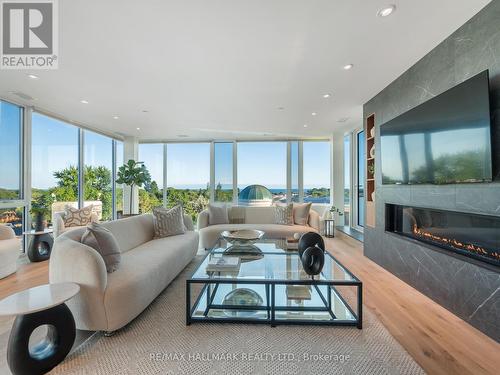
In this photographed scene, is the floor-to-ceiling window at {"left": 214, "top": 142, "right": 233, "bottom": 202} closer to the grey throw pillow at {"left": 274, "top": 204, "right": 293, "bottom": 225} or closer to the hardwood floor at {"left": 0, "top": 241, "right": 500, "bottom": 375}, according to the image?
the grey throw pillow at {"left": 274, "top": 204, "right": 293, "bottom": 225}

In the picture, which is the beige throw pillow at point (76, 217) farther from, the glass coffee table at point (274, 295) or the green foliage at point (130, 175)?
the glass coffee table at point (274, 295)

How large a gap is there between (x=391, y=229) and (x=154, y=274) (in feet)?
10.2

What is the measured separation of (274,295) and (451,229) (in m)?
1.95

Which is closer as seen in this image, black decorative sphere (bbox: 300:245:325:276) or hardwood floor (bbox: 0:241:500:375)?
hardwood floor (bbox: 0:241:500:375)

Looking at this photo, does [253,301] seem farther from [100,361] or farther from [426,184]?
[426,184]

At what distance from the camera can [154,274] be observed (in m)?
2.15

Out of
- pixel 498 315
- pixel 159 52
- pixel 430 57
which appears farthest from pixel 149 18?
pixel 498 315

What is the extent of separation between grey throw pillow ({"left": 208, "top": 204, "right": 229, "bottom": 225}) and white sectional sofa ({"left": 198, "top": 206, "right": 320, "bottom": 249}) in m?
0.08

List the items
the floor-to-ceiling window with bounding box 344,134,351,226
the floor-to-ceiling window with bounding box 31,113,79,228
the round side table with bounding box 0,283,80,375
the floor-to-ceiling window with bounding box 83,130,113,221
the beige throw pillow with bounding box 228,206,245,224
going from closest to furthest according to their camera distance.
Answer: the round side table with bounding box 0,283,80,375 < the floor-to-ceiling window with bounding box 31,113,79,228 < the beige throw pillow with bounding box 228,206,245,224 < the floor-to-ceiling window with bounding box 83,130,113,221 < the floor-to-ceiling window with bounding box 344,134,351,226

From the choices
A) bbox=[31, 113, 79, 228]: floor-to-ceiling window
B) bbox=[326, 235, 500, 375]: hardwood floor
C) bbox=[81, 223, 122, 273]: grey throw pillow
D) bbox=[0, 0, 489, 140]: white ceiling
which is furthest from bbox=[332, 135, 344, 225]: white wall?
bbox=[31, 113, 79, 228]: floor-to-ceiling window

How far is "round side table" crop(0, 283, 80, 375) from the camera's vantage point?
1335 mm

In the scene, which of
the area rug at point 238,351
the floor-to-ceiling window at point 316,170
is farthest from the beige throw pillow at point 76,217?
the floor-to-ceiling window at point 316,170

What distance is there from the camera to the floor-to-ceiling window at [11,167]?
371cm

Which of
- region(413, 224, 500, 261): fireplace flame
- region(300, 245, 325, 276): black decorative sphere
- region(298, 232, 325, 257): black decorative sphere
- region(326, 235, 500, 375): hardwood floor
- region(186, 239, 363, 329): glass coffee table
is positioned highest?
region(298, 232, 325, 257): black decorative sphere
